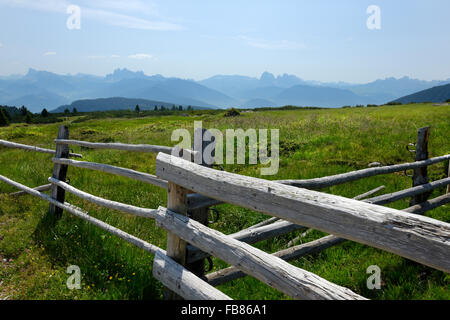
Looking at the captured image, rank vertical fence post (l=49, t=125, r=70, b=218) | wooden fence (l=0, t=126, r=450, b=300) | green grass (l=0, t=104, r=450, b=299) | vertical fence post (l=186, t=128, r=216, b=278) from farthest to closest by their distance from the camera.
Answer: vertical fence post (l=49, t=125, r=70, b=218) → green grass (l=0, t=104, r=450, b=299) → vertical fence post (l=186, t=128, r=216, b=278) → wooden fence (l=0, t=126, r=450, b=300)

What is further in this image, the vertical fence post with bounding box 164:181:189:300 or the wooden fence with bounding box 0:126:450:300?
the vertical fence post with bounding box 164:181:189:300

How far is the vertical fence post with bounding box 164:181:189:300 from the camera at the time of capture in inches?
114

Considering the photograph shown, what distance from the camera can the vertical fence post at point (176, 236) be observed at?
2.89m

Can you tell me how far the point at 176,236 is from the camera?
2969 mm

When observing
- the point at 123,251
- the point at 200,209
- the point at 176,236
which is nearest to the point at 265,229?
the point at 200,209

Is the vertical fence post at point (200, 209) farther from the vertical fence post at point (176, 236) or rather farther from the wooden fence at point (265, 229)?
the vertical fence post at point (176, 236)

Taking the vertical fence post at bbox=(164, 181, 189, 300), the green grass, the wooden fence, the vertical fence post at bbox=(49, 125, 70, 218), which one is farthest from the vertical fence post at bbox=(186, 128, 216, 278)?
the vertical fence post at bbox=(49, 125, 70, 218)

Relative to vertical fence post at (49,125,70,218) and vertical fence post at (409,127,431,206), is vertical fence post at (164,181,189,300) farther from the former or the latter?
vertical fence post at (409,127,431,206)

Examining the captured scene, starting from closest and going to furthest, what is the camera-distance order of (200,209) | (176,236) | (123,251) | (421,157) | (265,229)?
(176,236) → (200,209) → (265,229) → (123,251) → (421,157)

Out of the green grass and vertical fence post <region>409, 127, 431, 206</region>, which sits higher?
vertical fence post <region>409, 127, 431, 206</region>

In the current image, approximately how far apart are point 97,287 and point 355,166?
790cm

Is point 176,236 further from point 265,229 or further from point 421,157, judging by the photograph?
point 421,157

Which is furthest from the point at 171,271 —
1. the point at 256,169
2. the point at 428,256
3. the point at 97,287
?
the point at 256,169
